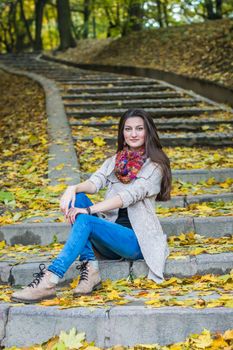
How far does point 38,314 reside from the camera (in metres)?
3.46

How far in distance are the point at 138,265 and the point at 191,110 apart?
605 cm

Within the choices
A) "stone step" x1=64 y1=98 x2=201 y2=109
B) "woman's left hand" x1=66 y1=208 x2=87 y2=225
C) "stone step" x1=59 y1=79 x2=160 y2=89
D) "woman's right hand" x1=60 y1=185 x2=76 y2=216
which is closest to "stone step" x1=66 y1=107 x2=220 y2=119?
"stone step" x1=64 y1=98 x2=201 y2=109

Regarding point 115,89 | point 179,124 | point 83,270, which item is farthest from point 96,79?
point 83,270

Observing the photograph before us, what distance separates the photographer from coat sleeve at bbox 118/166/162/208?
402 cm

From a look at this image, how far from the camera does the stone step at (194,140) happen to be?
8039mm

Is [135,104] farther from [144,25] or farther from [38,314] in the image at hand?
[144,25]

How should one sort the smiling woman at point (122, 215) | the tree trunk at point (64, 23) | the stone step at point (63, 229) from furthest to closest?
the tree trunk at point (64, 23), the stone step at point (63, 229), the smiling woman at point (122, 215)

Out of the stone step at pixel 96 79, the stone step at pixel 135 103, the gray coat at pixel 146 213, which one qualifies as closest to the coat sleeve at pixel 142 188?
the gray coat at pixel 146 213

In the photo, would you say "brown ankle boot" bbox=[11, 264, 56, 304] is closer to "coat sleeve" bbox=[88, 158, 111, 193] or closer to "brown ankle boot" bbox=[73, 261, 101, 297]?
"brown ankle boot" bbox=[73, 261, 101, 297]

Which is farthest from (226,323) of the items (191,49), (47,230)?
(191,49)

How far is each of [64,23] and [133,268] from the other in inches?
701

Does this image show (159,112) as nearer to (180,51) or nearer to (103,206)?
(180,51)

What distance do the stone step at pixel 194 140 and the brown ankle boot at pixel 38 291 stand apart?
451 centimetres

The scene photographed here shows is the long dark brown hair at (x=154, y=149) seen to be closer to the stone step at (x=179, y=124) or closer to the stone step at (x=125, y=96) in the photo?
the stone step at (x=179, y=124)
